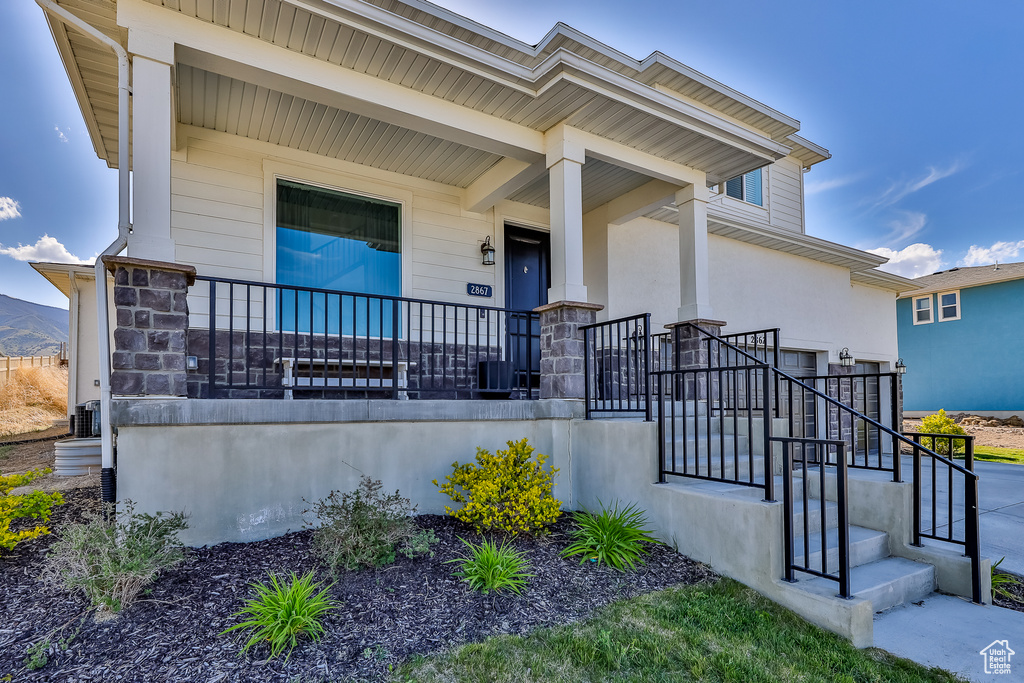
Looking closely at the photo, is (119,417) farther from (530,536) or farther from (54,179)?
(54,179)

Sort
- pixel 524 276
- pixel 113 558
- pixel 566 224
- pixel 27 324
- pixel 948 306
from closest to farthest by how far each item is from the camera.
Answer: pixel 113 558
pixel 566 224
pixel 524 276
pixel 948 306
pixel 27 324

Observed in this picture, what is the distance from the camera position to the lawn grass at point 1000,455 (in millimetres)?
8977

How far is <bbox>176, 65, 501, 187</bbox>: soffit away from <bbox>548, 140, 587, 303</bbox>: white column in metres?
1.12

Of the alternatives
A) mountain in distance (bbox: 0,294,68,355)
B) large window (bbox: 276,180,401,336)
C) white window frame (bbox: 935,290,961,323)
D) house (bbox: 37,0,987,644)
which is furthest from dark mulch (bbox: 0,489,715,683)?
mountain in distance (bbox: 0,294,68,355)

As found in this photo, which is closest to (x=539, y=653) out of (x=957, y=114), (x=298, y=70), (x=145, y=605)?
(x=145, y=605)

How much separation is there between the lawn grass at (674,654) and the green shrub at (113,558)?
4.47 feet

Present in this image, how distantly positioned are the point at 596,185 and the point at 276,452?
4.58 metres

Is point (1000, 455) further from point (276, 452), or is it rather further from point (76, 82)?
point (76, 82)

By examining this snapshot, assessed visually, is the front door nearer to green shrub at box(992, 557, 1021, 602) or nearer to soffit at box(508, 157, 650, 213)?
soffit at box(508, 157, 650, 213)

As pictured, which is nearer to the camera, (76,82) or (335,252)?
(76,82)

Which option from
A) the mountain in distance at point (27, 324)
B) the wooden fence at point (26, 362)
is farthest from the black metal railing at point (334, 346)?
the mountain in distance at point (27, 324)

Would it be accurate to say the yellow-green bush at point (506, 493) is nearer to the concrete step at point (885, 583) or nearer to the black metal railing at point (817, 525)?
→ the black metal railing at point (817, 525)

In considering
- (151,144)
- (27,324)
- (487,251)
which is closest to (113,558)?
(151,144)

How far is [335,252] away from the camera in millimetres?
5648
